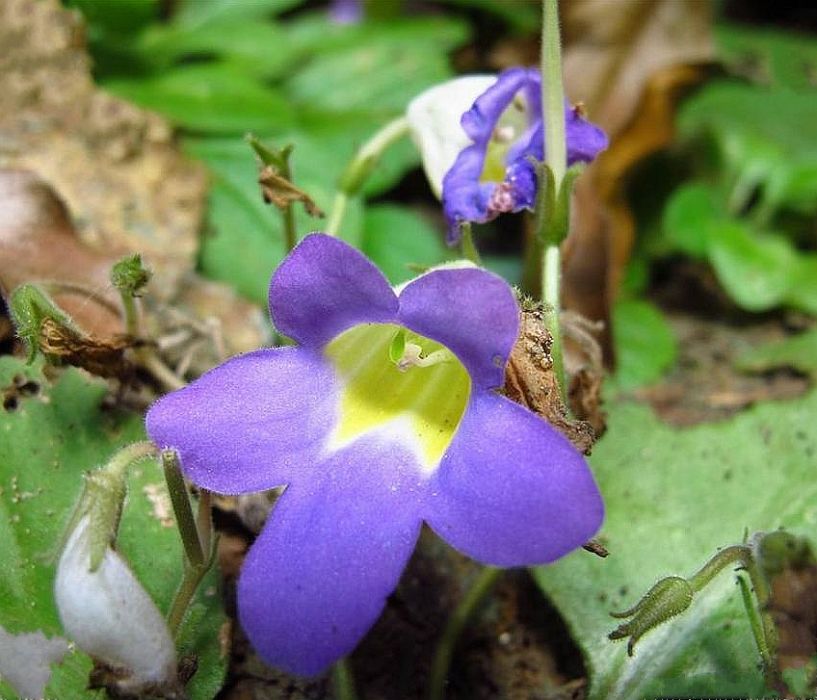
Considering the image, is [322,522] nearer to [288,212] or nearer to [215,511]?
[215,511]

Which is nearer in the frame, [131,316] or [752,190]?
[131,316]

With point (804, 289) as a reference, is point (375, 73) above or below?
above

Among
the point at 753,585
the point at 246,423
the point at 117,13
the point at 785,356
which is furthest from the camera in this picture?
the point at 117,13

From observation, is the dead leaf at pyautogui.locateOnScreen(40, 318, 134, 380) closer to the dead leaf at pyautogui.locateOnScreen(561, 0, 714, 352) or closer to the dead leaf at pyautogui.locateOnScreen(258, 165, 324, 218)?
the dead leaf at pyautogui.locateOnScreen(258, 165, 324, 218)

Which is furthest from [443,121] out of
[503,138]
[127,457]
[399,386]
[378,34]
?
[378,34]

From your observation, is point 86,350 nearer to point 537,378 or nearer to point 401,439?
point 401,439

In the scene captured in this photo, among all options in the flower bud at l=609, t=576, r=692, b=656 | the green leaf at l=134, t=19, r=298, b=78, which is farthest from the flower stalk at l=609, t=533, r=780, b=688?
the green leaf at l=134, t=19, r=298, b=78

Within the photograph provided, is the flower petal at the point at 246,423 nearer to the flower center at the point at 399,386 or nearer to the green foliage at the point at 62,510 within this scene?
the flower center at the point at 399,386
